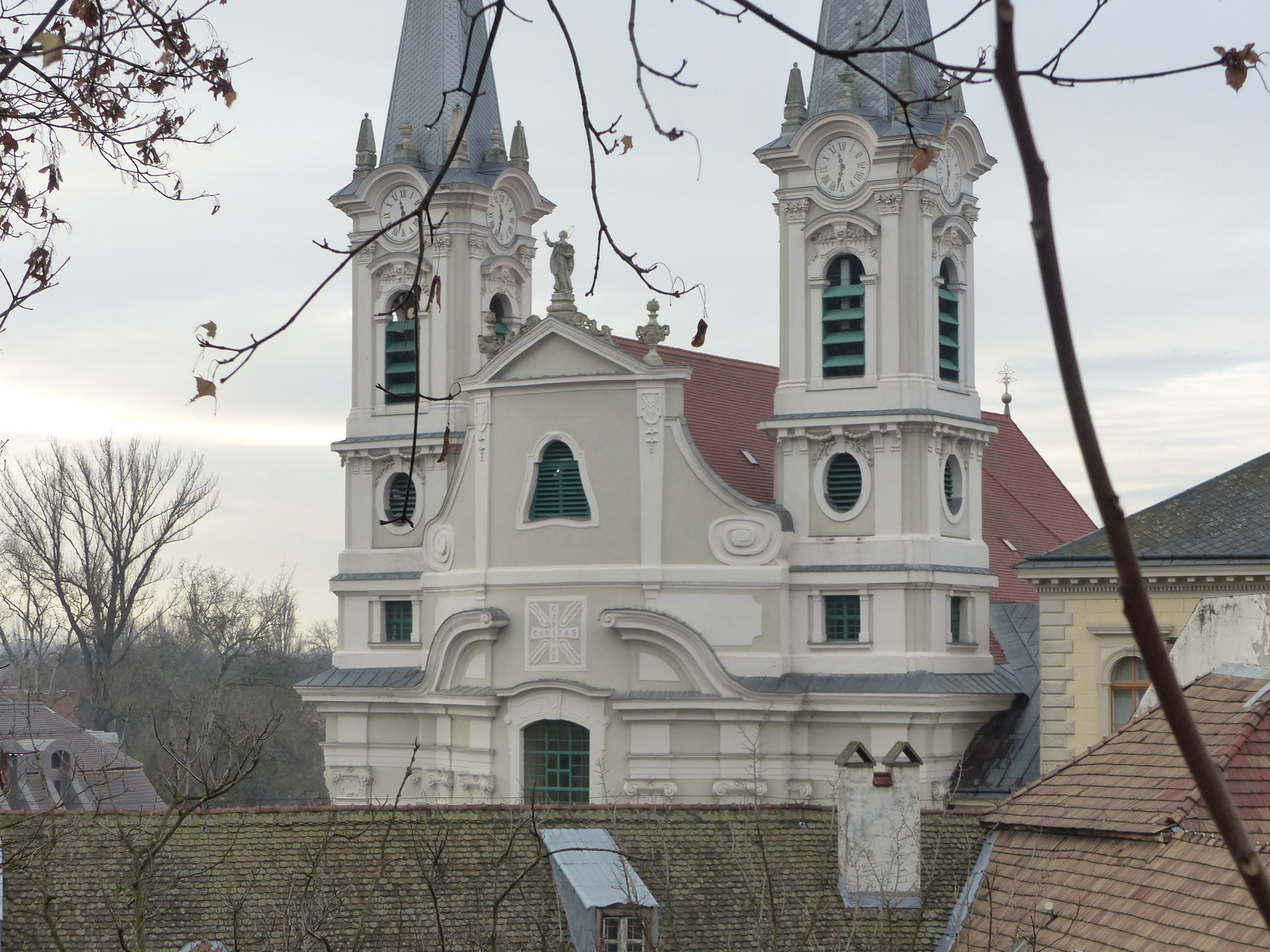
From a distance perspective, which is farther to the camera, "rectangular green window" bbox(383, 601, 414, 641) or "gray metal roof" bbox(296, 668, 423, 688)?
"rectangular green window" bbox(383, 601, 414, 641)

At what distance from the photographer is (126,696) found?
60281mm

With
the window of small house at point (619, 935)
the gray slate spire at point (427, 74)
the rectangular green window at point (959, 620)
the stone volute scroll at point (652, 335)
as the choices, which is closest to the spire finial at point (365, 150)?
the gray slate spire at point (427, 74)

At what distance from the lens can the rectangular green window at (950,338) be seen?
32719mm

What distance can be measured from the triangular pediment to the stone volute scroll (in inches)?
18.9

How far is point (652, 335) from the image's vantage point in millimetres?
32906

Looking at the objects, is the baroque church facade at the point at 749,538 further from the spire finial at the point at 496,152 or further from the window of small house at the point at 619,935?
the window of small house at the point at 619,935

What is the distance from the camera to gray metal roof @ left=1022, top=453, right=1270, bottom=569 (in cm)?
2709

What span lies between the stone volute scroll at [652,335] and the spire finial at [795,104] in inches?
156

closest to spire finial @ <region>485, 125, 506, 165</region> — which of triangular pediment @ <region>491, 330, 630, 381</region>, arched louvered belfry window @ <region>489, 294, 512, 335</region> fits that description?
arched louvered belfry window @ <region>489, 294, 512, 335</region>

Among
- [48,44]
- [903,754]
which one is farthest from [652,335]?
[48,44]

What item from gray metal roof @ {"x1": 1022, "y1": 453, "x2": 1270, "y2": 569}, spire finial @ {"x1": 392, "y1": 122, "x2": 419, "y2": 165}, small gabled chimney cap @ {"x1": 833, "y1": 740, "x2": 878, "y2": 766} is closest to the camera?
small gabled chimney cap @ {"x1": 833, "y1": 740, "x2": 878, "y2": 766}

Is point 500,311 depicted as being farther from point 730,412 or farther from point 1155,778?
point 1155,778

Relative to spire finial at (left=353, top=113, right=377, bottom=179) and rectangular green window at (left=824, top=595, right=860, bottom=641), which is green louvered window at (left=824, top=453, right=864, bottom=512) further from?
spire finial at (left=353, top=113, right=377, bottom=179)

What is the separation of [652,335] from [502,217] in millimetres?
5677
